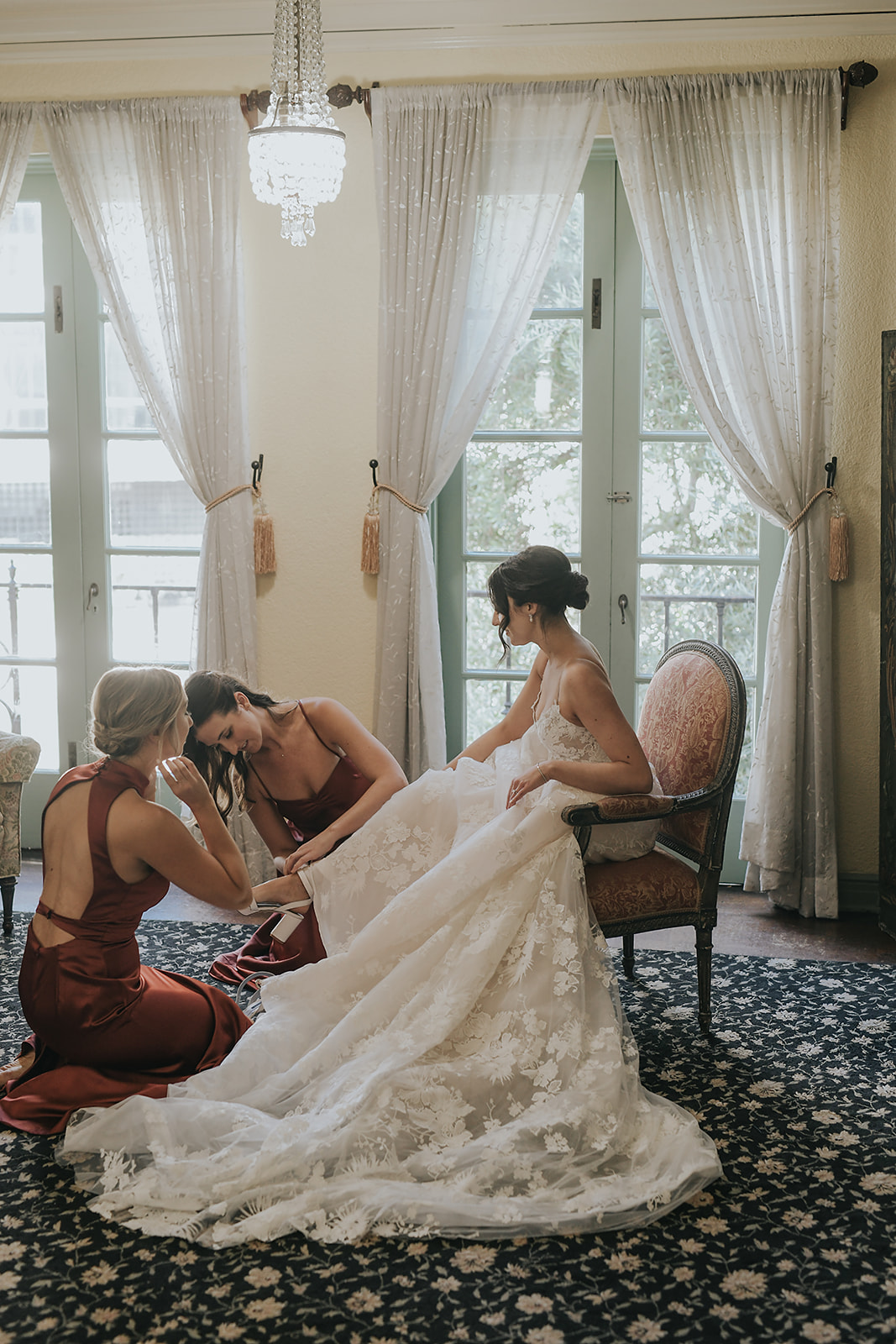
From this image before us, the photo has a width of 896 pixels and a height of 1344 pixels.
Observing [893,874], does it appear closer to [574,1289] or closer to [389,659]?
[389,659]

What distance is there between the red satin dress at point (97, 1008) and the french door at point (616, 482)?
2.27m

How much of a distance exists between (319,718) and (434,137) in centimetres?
223

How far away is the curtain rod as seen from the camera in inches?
158

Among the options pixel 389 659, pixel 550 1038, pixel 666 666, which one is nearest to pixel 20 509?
pixel 389 659

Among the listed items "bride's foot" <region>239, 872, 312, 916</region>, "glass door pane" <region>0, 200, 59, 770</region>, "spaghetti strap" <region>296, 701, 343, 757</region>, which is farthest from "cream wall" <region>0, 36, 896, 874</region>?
"bride's foot" <region>239, 872, 312, 916</region>

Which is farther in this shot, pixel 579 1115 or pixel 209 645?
pixel 209 645

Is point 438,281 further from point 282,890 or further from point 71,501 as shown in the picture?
point 282,890

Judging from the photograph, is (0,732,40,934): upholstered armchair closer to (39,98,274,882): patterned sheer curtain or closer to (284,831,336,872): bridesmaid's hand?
(39,98,274,882): patterned sheer curtain

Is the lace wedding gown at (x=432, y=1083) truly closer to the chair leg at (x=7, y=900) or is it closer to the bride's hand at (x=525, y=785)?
the bride's hand at (x=525, y=785)

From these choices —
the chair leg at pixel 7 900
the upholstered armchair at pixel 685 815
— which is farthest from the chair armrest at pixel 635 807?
the chair leg at pixel 7 900

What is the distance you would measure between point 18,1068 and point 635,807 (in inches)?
64.6

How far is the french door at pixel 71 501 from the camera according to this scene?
187 inches

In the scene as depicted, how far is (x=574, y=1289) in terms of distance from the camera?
205cm

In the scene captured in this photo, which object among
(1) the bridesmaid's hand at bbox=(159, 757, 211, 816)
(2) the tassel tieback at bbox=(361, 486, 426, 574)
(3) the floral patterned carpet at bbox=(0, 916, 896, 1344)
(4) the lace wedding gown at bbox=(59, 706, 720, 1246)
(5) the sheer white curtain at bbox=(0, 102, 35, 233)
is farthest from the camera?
(5) the sheer white curtain at bbox=(0, 102, 35, 233)
